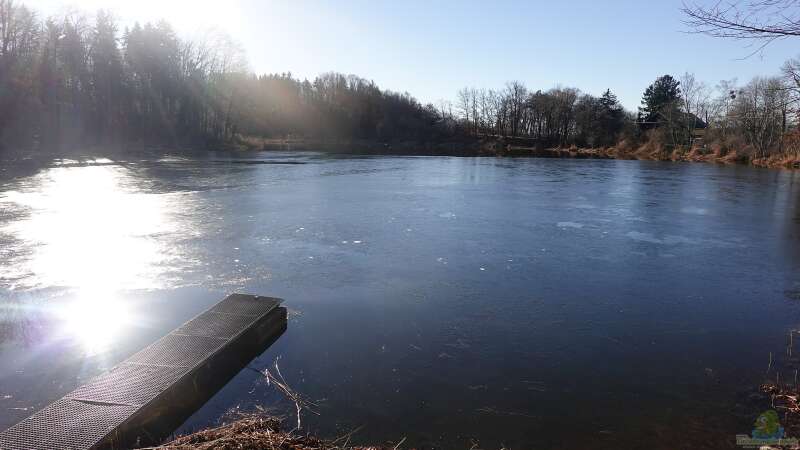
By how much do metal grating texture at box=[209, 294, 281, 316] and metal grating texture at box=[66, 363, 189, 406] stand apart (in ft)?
3.91

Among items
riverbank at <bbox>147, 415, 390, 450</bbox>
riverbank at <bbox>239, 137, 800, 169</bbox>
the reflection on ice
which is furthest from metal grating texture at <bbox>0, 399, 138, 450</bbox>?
riverbank at <bbox>239, 137, 800, 169</bbox>

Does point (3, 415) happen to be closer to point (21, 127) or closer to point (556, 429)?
point (556, 429)

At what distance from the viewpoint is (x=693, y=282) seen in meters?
6.99

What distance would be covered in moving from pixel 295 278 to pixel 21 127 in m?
34.5

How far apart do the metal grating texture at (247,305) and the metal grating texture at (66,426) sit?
5.69 feet

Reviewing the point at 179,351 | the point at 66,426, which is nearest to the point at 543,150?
the point at 179,351

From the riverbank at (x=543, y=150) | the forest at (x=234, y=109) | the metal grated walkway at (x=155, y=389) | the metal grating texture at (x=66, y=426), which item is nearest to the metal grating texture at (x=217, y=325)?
the metal grated walkway at (x=155, y=389)

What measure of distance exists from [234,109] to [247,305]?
5109 cm

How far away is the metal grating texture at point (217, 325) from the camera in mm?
4562

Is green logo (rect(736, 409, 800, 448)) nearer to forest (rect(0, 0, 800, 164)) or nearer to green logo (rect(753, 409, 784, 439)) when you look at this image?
green logo (rect(753, 409, 784, 439))

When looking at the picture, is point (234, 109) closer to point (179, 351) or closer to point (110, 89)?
point (110, 89)

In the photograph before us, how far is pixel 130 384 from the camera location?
3662 millimetres

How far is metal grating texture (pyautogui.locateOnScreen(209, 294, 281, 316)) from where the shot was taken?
5.06 metres

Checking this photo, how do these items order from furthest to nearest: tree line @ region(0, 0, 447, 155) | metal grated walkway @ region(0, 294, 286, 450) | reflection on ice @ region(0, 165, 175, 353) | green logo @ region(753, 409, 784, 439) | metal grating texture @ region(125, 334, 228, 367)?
tree line @ region(0, 0, 447, 155), reflection on ice @ region(0, 165, 175, 353), metal grating texture @ region(125, 334, 228, 367), green logo @ region(753, 409, 784, 439), metal grated walkway @ region(0, 294, 286, 450)
